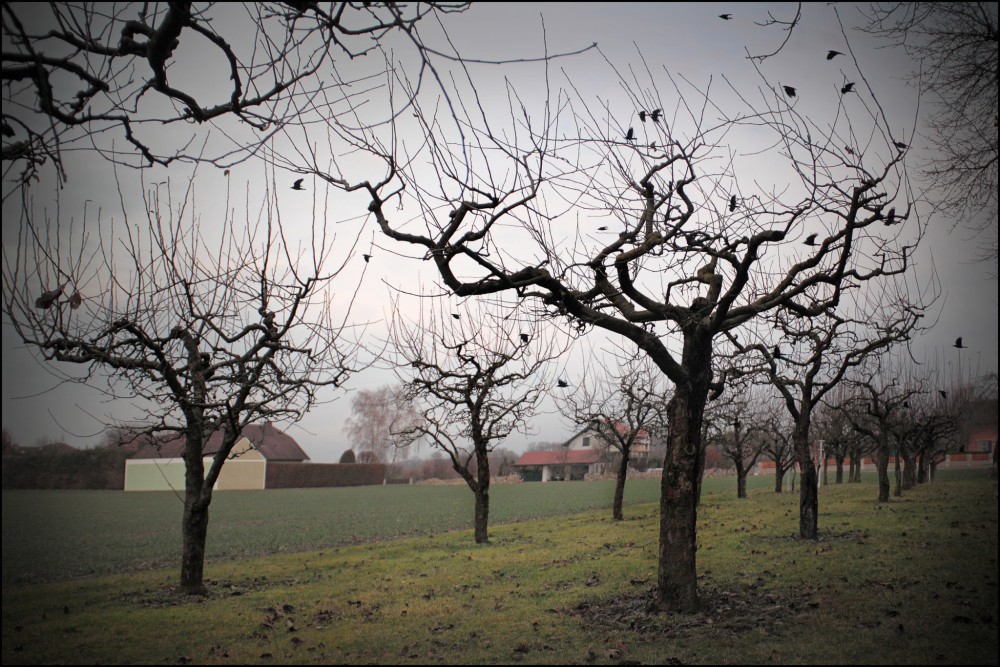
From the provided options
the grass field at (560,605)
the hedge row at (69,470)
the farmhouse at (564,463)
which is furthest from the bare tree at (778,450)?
the hedge row at (69,470)

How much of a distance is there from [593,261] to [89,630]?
339 inches

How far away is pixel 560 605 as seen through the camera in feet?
31.5

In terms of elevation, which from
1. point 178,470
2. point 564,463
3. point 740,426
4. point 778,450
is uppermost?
point 740,426

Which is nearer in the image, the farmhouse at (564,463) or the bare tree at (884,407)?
the bare tree at (884,407)

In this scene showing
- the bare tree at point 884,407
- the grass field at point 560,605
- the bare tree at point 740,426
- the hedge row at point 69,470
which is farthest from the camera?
the hedge row at point 69,470

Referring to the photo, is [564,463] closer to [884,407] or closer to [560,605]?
[884,407]

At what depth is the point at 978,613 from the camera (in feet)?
24.6

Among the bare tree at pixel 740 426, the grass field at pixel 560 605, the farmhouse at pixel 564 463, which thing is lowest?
the farmhouse at pixel 564 463

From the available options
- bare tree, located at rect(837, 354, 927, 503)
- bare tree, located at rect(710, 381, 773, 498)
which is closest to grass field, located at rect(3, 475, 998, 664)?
bare tree, located at rect(837, 354, 927, 503)

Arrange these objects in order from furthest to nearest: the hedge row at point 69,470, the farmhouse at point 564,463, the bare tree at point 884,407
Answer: the farmhouse at point 564,463
the hedge row at point 69,470
the bare tree at point 884,407

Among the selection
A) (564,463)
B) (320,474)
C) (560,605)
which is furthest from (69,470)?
(560,605)

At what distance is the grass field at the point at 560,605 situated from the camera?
7164 millimetres

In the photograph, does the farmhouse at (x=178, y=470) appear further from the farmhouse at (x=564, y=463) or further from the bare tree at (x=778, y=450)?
the farmhouse at (x=564, y=463)

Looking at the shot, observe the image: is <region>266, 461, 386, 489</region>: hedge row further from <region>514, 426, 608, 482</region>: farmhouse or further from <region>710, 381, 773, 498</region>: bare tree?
<region>710, 381, 773, 498</region>: bare tree
